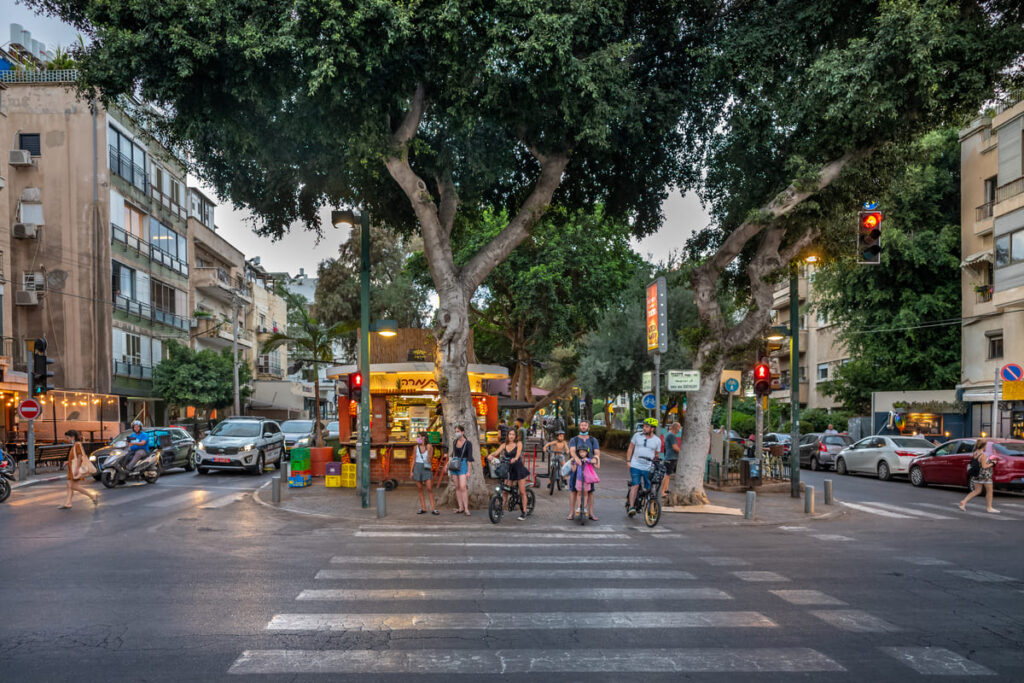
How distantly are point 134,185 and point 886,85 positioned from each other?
118ft

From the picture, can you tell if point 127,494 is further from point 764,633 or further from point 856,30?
point 856,30

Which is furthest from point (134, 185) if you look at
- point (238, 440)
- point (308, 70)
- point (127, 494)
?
point (308, 70)

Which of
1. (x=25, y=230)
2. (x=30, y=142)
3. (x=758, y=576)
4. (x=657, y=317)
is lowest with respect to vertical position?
(x=758, y=576)

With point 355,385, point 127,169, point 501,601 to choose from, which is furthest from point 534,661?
point 127,169

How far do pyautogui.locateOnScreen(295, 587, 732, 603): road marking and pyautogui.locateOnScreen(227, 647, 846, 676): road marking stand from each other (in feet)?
6.27

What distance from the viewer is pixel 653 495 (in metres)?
14.5

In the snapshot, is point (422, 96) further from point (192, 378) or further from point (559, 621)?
point (192, 378)

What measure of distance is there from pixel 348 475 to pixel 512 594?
13.3 metres

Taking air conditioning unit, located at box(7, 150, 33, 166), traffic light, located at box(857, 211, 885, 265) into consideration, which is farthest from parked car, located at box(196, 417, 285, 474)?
traffic light, located at box(857, 211, 885, 265)

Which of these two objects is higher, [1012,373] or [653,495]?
[1012,373]

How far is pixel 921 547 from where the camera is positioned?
12305mm

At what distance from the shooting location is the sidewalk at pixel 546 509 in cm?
1512

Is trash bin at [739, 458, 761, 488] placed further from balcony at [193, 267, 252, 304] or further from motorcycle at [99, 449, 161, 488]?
balcony at [193, 267, 252, 304]

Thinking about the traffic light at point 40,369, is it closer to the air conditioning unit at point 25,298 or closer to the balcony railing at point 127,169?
the air conditioning unit at point 25,298
